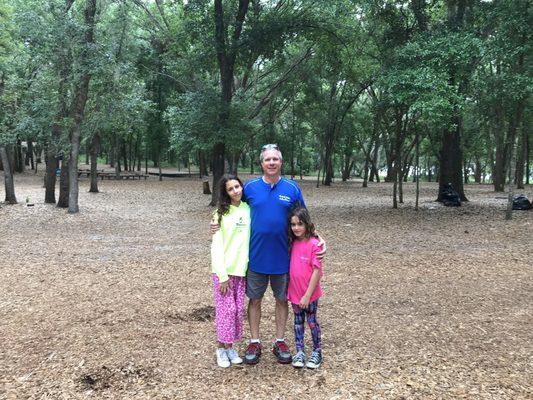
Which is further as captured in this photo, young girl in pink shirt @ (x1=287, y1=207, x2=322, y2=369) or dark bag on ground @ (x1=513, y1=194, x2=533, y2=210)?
dark bag on ground @ (x1=513, y1=194, x2=533, y2=210)

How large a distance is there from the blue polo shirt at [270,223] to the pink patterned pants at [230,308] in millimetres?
219

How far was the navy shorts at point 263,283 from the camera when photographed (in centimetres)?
365

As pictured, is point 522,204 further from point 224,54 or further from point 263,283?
point 263,283

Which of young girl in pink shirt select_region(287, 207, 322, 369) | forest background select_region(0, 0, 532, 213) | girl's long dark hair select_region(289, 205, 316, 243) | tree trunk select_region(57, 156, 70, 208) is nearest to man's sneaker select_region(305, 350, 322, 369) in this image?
young girl in pink shirt select_region(287, 207, 322, 369)

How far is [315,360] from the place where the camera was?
3691 mm

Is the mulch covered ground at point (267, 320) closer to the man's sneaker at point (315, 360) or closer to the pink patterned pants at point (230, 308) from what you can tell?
the man's sneaker at point (315, 360)

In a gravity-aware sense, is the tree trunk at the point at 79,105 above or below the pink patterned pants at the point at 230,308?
above

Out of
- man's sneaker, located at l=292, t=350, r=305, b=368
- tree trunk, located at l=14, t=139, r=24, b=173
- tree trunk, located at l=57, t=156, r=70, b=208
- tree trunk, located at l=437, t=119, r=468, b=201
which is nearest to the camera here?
man's sneaker, located at l=292, t=350, r=305, b=368

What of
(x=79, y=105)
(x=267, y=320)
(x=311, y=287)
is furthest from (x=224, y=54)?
(x=311, y=287)

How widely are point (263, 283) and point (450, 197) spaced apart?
13.4 m

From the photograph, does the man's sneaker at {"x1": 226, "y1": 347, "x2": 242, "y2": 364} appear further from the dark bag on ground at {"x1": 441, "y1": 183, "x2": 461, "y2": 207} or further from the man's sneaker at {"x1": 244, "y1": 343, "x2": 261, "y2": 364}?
the dark bag on ground at {"x1": 441, "y1": 183, "x2": 461, "y2": 207}

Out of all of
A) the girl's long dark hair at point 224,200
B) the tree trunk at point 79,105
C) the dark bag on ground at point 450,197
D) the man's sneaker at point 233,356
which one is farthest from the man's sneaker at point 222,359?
the dark bag on ground at point 450,197

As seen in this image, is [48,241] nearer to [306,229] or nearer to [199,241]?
[199,241]

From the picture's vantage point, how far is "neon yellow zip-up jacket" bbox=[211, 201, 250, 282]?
11.7 ft
